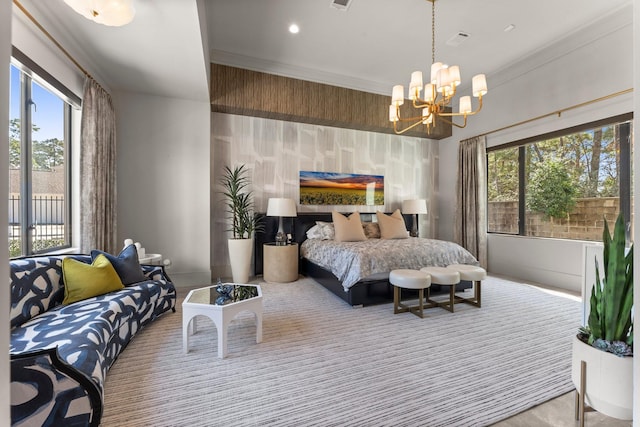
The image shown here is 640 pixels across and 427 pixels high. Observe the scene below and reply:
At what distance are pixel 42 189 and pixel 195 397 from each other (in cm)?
256

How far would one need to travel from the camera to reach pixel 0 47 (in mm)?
563

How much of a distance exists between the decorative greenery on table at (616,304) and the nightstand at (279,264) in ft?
11.0

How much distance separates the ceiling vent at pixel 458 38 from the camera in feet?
11.7

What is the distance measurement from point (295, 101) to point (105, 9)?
2838mm

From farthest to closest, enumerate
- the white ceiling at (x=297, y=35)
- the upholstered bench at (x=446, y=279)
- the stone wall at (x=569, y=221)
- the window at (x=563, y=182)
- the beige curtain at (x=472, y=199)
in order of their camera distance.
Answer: the beige curtain at (x=472, y=199)
the stone wall at (x=569, y=221)
the window at (x=563, y=182)
the upholstered bench at (x=446, y=279)
the white ceiling at (x=297, y=35)

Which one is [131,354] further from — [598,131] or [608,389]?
[598,131]

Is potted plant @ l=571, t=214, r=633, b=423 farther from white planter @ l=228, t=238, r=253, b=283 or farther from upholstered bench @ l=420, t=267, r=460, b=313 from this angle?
white planter @ l=228, t=238, r=253, b=283

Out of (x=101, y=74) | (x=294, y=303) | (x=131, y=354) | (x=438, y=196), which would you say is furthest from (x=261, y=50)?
(x=438, y=196)

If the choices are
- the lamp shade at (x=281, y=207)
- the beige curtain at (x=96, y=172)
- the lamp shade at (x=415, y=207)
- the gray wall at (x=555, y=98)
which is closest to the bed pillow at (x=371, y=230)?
the lamp shade at (x=415, y=207)

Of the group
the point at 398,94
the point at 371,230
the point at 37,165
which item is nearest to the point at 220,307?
the point at 37,165

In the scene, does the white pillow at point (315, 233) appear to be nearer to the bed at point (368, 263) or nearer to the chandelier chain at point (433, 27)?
the bed at point (368, 263)

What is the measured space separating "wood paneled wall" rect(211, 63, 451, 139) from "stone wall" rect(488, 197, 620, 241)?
2.13 m

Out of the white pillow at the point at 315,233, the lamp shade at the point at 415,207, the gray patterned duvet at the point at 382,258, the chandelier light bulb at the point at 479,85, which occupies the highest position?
the chandelier light bulb at the point at 479,85

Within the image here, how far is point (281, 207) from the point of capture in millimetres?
4230
